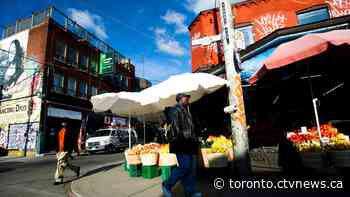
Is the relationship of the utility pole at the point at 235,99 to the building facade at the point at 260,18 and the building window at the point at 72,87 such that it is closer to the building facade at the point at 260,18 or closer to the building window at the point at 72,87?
the building facade at the point at 260,18

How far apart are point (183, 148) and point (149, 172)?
10.1ft

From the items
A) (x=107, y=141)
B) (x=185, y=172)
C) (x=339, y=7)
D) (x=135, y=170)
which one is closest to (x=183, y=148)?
(x=185, y=172)

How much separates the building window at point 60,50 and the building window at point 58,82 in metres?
1.80

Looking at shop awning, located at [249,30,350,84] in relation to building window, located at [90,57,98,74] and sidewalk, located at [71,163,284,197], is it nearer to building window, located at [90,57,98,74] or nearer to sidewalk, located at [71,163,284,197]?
sidewalk, located at [71,163,284,197]

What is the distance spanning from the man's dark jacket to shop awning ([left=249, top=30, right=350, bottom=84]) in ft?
7.56

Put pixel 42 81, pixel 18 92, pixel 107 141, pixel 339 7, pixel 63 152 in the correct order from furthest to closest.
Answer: pixel 18 92 → pixel 42 81 → pixel 107 141 → pixel 339 7 → pixel 63 152

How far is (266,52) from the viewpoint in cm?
1023

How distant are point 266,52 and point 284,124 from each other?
3.47m

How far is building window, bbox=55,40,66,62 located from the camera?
25.0 metres

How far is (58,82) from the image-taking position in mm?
24734

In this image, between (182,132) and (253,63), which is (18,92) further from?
(182,132)

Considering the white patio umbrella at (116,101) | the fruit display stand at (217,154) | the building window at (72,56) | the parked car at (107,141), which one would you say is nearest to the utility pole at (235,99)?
the fruit display stand at (217,154)

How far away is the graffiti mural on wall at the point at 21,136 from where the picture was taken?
72.1 ft

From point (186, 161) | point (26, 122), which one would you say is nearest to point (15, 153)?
point (26, 122)
